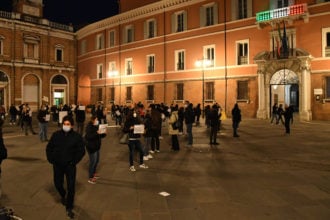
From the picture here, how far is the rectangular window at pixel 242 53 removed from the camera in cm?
2705

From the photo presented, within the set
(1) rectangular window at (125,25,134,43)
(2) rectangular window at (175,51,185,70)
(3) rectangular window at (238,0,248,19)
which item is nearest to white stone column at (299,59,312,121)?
(3) rectangular window at (238,0,248,19)

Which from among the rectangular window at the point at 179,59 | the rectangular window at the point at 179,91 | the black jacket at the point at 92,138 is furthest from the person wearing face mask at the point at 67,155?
the rectangular window at the point at 179,59

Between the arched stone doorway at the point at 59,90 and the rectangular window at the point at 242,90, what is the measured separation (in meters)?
25.8

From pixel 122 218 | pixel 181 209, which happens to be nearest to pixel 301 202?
pixel 181 209

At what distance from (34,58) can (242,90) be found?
88.2 feet

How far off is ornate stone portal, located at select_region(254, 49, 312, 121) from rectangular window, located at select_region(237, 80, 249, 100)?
1.39 metres

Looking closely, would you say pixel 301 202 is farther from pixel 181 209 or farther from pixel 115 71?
pixel 115 71

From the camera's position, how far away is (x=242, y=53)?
27328 mm

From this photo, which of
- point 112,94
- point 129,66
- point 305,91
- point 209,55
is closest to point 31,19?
point 112,94

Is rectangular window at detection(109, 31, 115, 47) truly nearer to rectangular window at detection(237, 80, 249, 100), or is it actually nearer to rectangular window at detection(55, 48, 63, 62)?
rectangular window at detection(55, 48, 63, 62)

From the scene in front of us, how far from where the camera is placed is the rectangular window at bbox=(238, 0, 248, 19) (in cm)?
2709

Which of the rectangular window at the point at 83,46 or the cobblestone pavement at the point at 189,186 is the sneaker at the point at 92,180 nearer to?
the cobblestone pavement at the point at 189,186

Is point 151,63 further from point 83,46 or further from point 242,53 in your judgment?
point 83,46

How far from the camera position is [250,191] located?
662 centimetres
